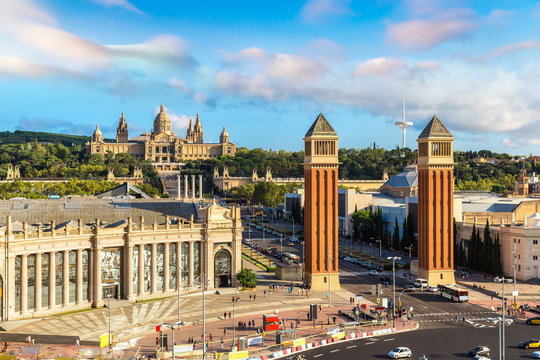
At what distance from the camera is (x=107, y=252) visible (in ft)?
287

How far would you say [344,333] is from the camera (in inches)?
2805

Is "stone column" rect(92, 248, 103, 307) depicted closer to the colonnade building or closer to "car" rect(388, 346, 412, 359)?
the colonnade building

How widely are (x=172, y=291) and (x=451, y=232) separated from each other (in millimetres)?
51183

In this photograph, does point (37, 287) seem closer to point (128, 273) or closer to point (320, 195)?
point (128, 273)

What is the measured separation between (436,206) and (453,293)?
21.0 m

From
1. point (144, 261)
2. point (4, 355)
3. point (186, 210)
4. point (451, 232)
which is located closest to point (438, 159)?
point (451, 232)

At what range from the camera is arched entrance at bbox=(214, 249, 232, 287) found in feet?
322

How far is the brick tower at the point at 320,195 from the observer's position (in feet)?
340

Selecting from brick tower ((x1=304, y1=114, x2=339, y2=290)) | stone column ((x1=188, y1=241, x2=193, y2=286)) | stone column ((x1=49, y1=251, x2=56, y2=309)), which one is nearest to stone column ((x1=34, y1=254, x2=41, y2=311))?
stone column ((x1=49, y1=251, x2=56, y2=309))

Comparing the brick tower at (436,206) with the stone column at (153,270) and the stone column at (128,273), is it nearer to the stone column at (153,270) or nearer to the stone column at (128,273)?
the stone column at (153,270)

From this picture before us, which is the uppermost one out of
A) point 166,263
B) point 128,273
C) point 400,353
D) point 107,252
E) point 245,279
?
point 107,252

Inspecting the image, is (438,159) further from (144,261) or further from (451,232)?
(144,261)

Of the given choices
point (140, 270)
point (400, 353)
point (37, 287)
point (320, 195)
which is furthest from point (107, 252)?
point (400, 353)

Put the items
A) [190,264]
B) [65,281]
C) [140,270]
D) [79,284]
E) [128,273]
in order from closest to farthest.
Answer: [65,281], [79,284], [128,273], [140,270], [190,264]
